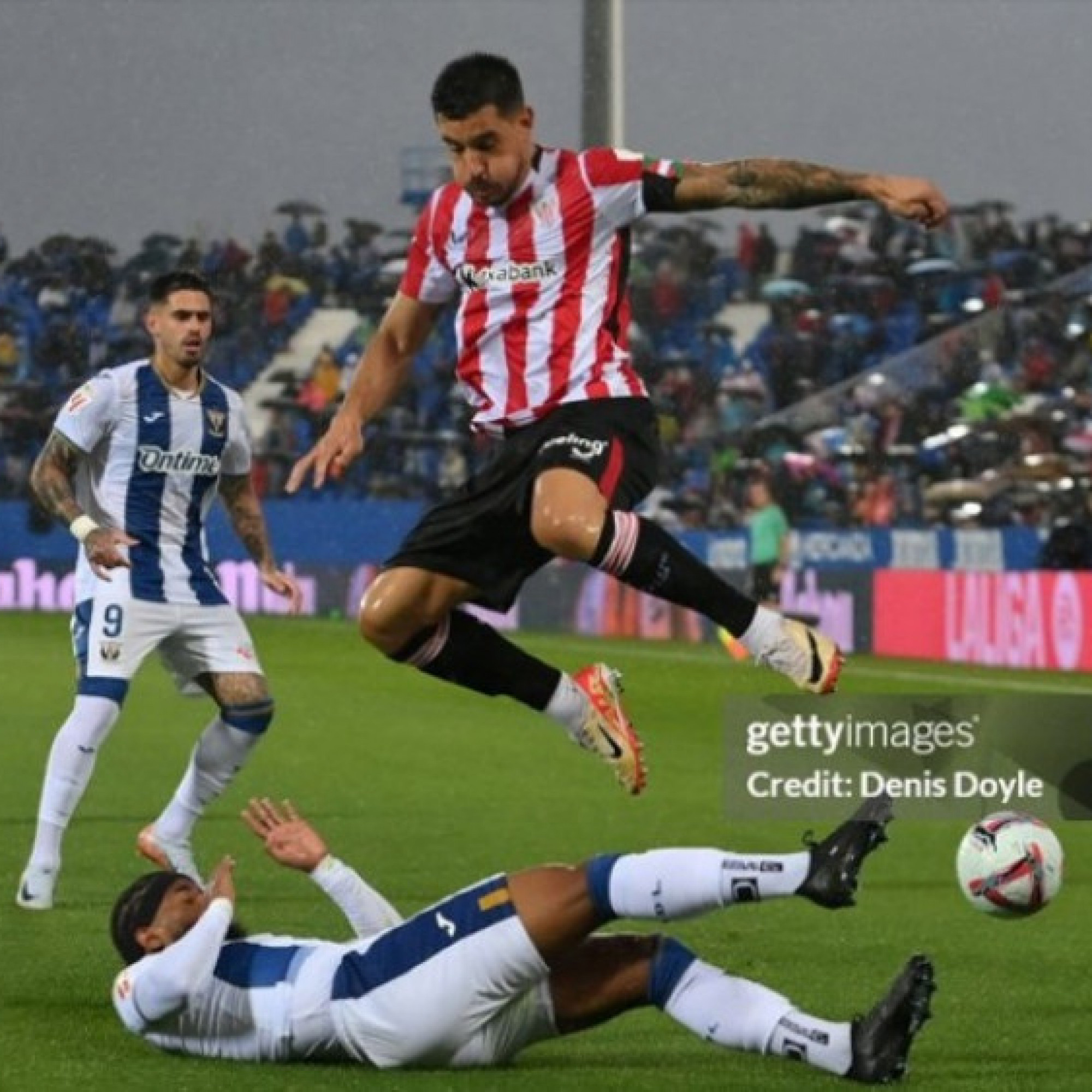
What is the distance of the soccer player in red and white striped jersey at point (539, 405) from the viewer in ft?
22.6

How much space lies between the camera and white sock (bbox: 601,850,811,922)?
19.1 ft

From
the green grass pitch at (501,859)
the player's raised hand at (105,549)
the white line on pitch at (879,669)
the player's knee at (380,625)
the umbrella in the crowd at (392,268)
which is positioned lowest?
the green grass pitch at (501,859)

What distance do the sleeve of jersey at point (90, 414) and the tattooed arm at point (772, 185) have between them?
9.50ft

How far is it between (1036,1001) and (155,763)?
857 cm

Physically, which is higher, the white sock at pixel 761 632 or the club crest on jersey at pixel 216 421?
the club crest on jersey at pixel 216 421

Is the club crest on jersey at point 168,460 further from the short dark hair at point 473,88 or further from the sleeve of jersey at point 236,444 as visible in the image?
the short dark hair at point 473,88

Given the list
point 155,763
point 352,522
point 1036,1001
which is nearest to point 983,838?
point 1036,1001

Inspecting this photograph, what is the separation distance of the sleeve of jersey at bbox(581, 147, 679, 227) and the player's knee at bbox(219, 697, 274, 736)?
2.69 meters

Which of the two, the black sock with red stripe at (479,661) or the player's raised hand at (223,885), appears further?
the black sock with red stripe at (479,661)

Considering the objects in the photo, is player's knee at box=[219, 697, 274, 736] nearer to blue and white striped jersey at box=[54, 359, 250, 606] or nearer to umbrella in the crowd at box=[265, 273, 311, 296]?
blue and white striped jersey at box=[54, 359, 250, 606]

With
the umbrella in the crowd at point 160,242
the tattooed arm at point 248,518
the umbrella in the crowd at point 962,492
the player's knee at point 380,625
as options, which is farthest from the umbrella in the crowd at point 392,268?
the player's knee at point 380,625

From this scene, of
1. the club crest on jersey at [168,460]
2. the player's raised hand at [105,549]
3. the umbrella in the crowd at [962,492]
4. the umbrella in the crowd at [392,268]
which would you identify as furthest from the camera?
the umbrella in the crowd at [392,268]

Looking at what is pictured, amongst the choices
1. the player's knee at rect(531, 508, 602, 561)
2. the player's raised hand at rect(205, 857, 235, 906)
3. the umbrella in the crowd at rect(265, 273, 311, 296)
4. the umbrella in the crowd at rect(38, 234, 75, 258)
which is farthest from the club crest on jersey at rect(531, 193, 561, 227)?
the umbrella in the crowd at rect(38, 234, 75, 258)

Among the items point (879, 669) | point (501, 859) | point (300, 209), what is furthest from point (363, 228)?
point (501, 859)
